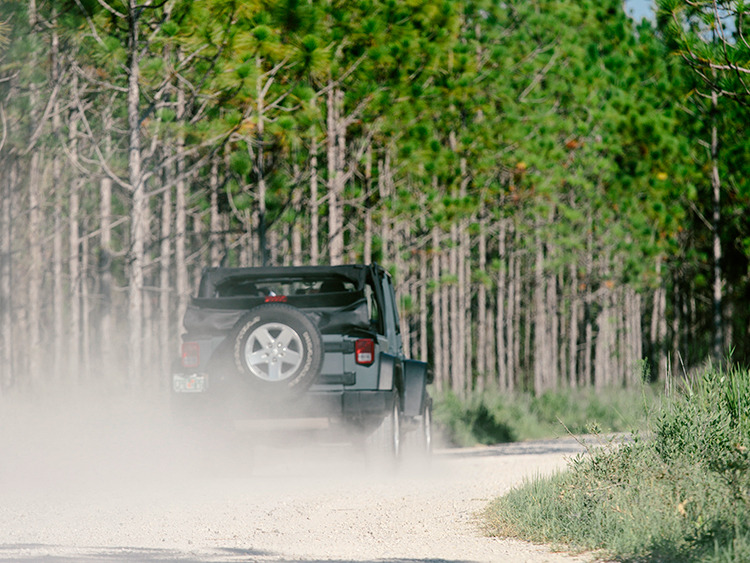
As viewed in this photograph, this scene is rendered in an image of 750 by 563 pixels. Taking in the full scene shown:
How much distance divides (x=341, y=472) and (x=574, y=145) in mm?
24550

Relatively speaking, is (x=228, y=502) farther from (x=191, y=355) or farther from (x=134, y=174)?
(x=134, y=174)

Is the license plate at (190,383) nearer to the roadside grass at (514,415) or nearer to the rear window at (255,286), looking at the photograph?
the rear window at (255,286)

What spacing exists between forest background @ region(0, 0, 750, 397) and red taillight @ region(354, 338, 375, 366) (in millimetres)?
2849

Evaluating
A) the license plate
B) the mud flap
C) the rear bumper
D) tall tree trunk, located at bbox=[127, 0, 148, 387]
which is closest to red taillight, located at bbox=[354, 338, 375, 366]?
the rear bumper

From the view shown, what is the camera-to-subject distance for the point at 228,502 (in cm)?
879

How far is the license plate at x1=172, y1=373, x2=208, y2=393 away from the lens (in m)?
10.0

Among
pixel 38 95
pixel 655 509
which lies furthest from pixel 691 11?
pixel 38 95

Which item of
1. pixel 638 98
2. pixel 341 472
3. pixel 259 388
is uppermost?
pixel 638 98

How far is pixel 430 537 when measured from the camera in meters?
7.17

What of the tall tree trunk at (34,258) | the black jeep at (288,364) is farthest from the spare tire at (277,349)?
the tall tree trunk at (34,258)

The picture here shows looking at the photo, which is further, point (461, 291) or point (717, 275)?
point (461, 291)

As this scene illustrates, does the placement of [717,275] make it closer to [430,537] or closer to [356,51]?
[356,51]

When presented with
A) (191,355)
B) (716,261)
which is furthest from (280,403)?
(716,261)

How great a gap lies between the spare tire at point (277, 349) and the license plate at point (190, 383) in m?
0.47
